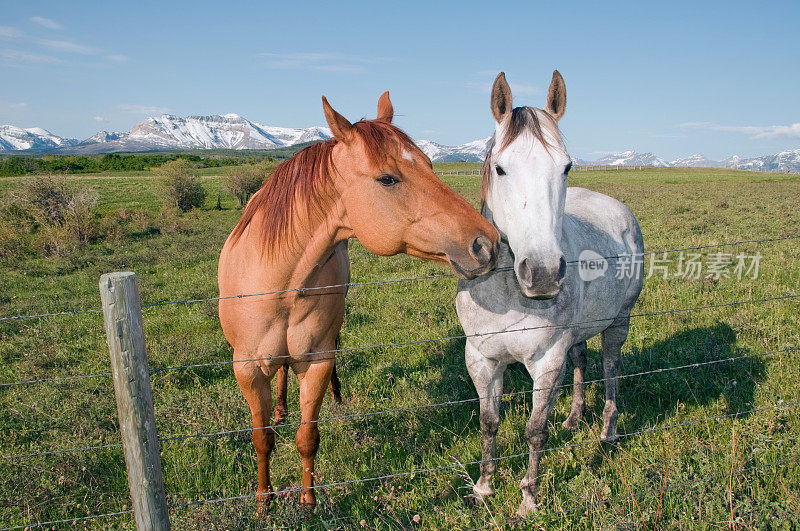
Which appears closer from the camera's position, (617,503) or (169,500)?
(617,503)

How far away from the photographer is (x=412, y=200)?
230 centimetres

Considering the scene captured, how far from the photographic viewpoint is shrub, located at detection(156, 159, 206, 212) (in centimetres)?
2339

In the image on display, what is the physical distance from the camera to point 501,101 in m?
2.70

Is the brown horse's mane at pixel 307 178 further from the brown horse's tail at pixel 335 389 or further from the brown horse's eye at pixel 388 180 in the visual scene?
the brown horse's tail at pixel 335 389

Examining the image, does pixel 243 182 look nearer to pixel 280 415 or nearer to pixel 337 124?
pixel 280 415

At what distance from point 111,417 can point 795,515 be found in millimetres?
4875

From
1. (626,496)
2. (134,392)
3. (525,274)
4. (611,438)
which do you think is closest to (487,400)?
(626,496)

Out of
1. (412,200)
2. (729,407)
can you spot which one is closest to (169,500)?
(412,200)

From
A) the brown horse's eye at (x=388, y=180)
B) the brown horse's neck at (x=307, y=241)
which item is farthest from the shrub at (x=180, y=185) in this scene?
the brown horse's eye at (x=388, y=180)

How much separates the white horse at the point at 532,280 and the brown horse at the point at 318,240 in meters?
0.26

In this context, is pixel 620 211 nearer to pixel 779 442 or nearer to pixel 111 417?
pixel 779 442

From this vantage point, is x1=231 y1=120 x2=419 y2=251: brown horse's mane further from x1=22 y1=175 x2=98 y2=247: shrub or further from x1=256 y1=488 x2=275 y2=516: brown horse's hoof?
x1=22 y1=175 x2=98 y2=247: shrub

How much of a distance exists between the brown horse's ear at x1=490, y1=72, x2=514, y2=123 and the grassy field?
226cm

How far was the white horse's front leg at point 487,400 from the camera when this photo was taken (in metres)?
2.93
